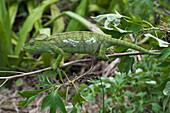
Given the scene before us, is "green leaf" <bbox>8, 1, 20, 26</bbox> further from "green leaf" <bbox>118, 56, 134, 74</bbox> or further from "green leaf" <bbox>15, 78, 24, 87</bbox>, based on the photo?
"green leaf" <bbox>118, 56, 134, 74</bbox>

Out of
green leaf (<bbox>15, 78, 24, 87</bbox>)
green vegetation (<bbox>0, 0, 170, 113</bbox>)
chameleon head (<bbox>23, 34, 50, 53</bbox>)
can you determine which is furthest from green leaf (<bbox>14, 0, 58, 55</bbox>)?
chameleon head (<bbox>23, 34, 50, 53</bbox>)

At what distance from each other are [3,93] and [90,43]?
5.41 ft

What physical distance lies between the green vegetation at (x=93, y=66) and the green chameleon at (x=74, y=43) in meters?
0.07

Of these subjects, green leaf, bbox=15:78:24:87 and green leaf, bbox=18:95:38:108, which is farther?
green leaf, bbox=15:78:24:87

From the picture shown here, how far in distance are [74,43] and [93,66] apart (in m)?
0.21

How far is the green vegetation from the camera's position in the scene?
3.42 feet

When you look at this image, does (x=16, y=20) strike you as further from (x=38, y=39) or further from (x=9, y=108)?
(x=38, y=39)

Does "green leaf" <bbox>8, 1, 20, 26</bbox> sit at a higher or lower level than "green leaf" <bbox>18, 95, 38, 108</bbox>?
lower

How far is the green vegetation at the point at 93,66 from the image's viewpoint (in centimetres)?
104

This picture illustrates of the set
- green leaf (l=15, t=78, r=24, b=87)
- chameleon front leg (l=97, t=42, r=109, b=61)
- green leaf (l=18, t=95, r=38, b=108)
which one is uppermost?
chameleon front leg (l=97, t=42, r=109, b=61)

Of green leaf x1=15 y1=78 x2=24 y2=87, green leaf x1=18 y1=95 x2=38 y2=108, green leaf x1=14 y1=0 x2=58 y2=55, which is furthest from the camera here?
green leaf x1=14 y1=0 x2=58 y2=55

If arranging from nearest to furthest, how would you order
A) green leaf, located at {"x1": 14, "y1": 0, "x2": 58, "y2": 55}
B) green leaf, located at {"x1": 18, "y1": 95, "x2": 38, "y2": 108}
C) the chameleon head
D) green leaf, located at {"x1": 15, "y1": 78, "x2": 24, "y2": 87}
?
→ green leaf, located at {"x1": 18, "y1": 95, "x2": 38, "y2": 108}
the chameleon head
green leaf, located at {"x1": 15, "y1": 78, "x2": 24, "y2": 87}
green leaf, located at {"x1": 14, "y1": 0, "x2": 58, "y2": 55}

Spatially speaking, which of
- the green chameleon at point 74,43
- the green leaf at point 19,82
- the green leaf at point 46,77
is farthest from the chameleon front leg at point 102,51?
the green leaf at point 19,82

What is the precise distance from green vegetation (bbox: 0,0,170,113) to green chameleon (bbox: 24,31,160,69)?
72 mm
